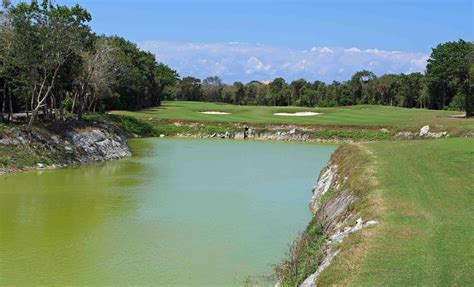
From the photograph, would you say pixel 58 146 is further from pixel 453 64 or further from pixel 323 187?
pixel 453 64

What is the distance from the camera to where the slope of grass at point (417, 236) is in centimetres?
972

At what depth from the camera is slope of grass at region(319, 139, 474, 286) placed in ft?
31.9

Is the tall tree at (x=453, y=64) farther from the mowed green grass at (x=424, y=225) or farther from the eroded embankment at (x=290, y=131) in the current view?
the mowed green grass at (x=424, y=225)

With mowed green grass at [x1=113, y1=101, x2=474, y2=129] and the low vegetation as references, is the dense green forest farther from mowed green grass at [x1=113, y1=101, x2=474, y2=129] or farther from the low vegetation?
the low vegetation

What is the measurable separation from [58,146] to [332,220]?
81.8ft

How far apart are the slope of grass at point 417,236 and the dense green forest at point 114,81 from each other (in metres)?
24.3

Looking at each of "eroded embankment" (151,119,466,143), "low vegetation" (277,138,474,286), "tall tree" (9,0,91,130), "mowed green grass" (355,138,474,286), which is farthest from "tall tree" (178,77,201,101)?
"mowed green grass" (355,138,474,286)

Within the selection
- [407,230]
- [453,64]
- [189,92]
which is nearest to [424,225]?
[407,230]

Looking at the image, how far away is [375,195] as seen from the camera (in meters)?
15.8

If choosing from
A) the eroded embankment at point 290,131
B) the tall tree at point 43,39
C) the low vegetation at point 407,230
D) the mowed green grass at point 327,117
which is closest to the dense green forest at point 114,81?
the tall tree at point 43,39

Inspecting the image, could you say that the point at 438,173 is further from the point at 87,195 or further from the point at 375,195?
the point at 87,195

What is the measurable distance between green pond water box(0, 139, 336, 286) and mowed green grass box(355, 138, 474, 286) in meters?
3.40

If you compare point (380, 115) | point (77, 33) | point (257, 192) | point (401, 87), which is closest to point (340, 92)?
point (401, 87)

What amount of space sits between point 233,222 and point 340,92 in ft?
317
